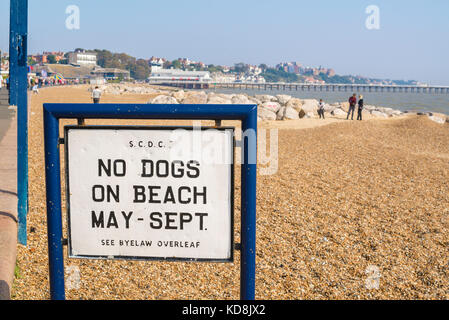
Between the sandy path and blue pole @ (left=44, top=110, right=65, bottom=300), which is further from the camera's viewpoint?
the sandy path

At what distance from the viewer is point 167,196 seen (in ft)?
6.57

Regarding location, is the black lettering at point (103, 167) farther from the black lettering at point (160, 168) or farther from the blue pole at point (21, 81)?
the blue pole at point (21, 81)

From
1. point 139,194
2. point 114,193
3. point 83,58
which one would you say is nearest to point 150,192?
point 139,194

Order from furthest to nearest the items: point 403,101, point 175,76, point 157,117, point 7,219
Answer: point 175,76
point 403,101
point 7,219
point 157,117

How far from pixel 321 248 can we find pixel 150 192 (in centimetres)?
335

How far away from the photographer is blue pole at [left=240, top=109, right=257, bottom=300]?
1885 mm

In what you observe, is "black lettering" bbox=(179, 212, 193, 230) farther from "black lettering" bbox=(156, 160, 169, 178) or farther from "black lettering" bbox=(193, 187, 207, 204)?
"black lettering" bbox=(156, 160, 169, 178)

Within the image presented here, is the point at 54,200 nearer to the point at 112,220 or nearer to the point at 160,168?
the point at 112,220

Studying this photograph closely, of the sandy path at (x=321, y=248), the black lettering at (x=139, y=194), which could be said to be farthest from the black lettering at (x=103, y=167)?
the sandy path at (x=321, y=248)

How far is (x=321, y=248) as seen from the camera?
5.01m

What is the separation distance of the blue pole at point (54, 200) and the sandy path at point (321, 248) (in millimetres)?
1728

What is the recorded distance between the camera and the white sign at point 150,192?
1.97m

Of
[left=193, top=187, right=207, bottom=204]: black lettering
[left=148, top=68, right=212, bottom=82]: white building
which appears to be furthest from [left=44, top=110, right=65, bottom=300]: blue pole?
[left=148, top=68, right=212, bottom=82]: white building
